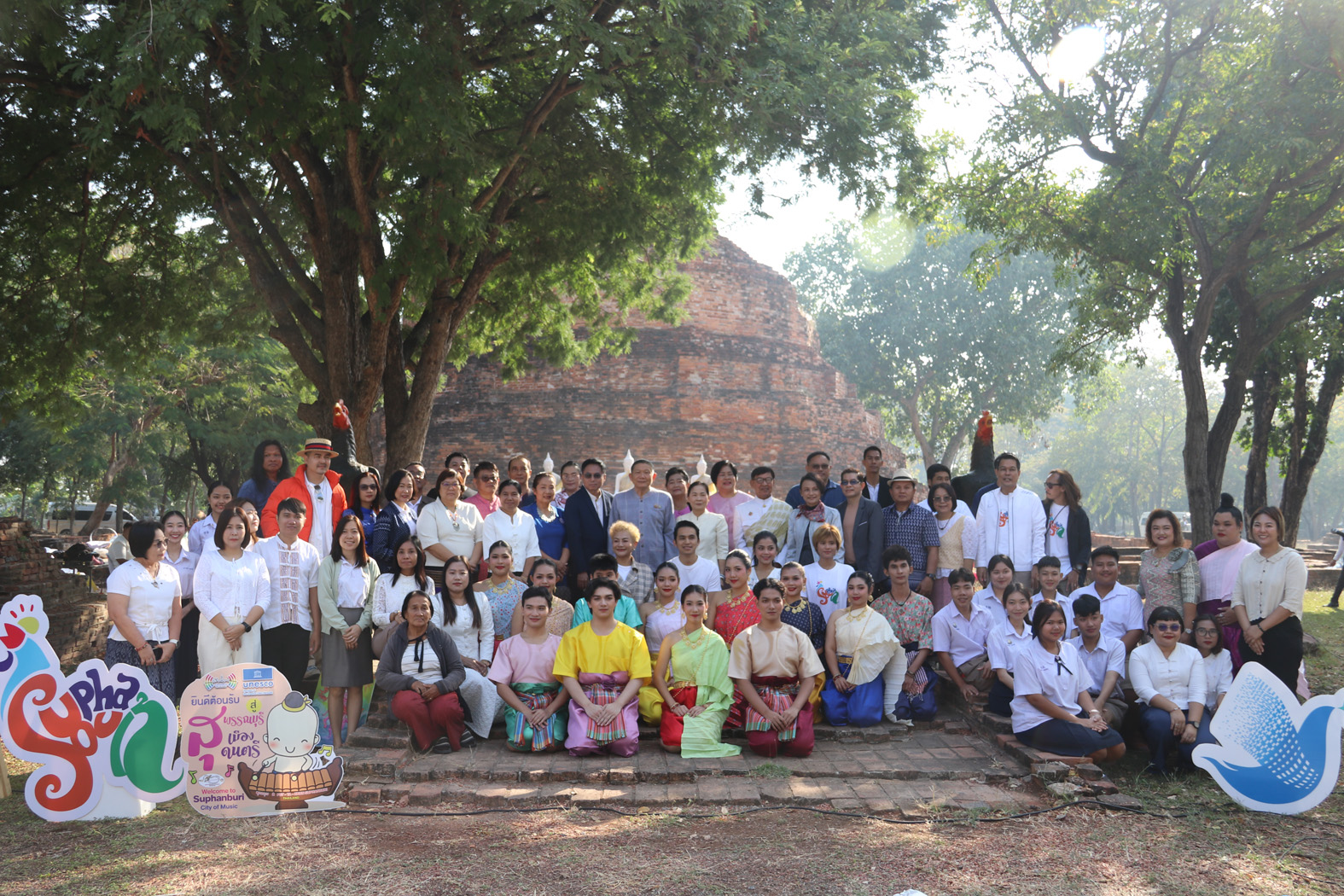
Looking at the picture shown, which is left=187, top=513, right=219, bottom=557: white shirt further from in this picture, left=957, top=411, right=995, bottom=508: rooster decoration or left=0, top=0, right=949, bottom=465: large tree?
left=957, top=411, right=995, bottom=508: rooster decoration

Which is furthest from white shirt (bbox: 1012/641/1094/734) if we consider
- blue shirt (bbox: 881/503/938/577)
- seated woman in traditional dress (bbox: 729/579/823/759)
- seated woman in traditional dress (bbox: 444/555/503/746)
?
seated woman in traditional dress (bbox: 444/555/503/746)

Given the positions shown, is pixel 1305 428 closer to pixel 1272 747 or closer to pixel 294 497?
pixel 1272 747

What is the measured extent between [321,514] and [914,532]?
3963 mm

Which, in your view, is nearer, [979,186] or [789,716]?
[789,716]

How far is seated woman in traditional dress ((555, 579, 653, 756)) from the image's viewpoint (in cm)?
533

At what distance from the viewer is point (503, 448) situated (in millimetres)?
17312

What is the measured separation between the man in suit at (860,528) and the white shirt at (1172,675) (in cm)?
176

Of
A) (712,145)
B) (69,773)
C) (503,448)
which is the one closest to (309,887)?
(69,773)

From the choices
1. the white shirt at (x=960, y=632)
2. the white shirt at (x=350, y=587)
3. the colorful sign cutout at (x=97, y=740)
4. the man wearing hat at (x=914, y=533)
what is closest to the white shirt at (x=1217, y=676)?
the white shirt at (x=960, y=632)

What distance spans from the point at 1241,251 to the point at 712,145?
5.27 m

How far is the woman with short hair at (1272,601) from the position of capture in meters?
5.32

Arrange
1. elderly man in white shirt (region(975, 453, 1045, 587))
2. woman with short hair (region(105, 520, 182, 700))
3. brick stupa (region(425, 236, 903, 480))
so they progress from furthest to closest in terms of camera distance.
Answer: brick stupa (region(425, 236, 903, 480))
elderly man in white shirt (region(975, 453, 1045, 587))
woman with short hair (region(105, 520, 182, 700))

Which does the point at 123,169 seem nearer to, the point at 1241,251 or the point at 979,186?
the point at 979,186

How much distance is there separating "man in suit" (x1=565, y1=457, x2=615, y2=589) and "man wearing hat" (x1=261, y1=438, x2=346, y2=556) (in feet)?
5.14
